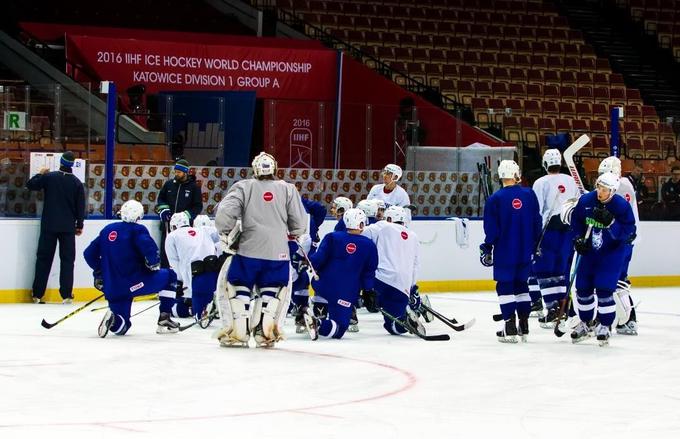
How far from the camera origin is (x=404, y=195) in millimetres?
13672

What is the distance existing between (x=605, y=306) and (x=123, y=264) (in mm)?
3647

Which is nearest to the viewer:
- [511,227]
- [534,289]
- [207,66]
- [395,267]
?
[511,227]

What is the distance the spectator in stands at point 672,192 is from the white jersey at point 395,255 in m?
7.37

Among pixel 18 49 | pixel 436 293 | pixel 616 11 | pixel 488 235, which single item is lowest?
pixel 436 293

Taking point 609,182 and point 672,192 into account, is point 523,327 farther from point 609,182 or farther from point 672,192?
point 672,192

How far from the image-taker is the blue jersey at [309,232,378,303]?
10.3 metres

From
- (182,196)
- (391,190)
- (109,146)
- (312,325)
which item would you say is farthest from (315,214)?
(109,146)

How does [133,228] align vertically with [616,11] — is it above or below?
below

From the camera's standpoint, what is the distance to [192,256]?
11562 millimetres

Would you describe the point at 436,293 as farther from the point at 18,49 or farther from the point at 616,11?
the point at 616,11

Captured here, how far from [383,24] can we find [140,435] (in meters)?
19.1

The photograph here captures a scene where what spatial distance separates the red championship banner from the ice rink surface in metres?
8.69

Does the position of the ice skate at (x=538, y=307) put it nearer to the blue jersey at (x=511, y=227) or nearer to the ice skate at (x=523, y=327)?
the ice skate at (x=523, y=327)

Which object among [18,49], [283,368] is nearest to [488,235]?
[283,368]
